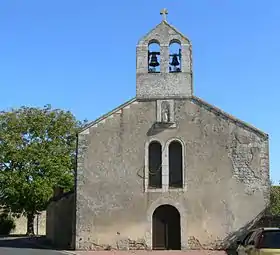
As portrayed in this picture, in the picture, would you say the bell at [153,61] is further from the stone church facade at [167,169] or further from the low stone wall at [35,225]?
the low stone wall at [35,225]

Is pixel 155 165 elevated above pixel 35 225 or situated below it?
above

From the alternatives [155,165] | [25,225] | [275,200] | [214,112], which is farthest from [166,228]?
[25,225]

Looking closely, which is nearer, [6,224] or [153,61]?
[153,61]

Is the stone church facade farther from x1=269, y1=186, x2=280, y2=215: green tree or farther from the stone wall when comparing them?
the stone wall

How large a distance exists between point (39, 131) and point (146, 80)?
21717mm

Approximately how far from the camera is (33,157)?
153 ft

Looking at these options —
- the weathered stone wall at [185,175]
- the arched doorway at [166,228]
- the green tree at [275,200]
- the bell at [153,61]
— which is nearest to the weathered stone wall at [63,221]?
the weathered stone wall at [185,175]

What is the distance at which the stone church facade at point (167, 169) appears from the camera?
26781 millimetres

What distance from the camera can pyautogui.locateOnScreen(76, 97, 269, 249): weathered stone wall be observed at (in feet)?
87.7

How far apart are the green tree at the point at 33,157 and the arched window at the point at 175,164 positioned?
20.1 meters

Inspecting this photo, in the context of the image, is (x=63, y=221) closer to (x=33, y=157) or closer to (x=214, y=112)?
(x=214, y=112)

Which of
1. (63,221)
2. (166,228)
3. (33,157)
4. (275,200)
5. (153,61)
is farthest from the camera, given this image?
(33,157)

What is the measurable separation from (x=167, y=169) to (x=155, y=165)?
681 millimetres

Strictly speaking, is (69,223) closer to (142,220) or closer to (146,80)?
(142,220)
